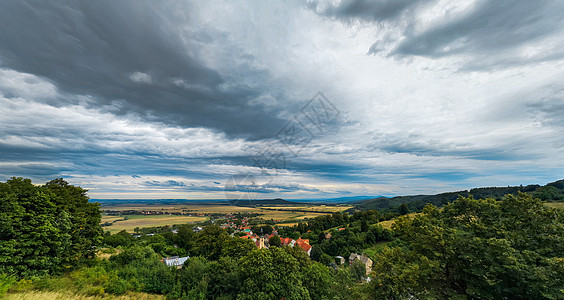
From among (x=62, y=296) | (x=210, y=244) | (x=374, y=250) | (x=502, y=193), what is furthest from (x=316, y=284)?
(x=502, y=193)

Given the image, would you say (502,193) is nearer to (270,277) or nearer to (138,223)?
(270,277)

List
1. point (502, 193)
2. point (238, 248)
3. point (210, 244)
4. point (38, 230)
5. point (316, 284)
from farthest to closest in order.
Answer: point (502, 193) < point (210, 244) < point (238, 248) < point (316, 284) < point (38, 230)

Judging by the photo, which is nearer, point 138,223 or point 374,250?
point 374,250

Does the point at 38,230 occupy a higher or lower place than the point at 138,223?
higher

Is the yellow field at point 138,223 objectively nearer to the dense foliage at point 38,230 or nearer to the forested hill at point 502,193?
the dense foliage at point 38,230

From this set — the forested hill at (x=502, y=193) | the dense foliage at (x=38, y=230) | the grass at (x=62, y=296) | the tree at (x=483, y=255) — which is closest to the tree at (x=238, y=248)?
the grass at (x=62, y=296)

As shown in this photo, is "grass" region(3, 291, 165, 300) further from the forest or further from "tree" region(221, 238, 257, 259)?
"tree" region(221, 238, 257, 259)

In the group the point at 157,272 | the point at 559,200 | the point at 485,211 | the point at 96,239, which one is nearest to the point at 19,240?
the point at 96,239

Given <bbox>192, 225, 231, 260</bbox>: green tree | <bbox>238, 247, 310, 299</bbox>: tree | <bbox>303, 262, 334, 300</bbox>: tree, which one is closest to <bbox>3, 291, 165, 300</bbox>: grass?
<bbox>238, 247, 310, 299</bbox>: tree
